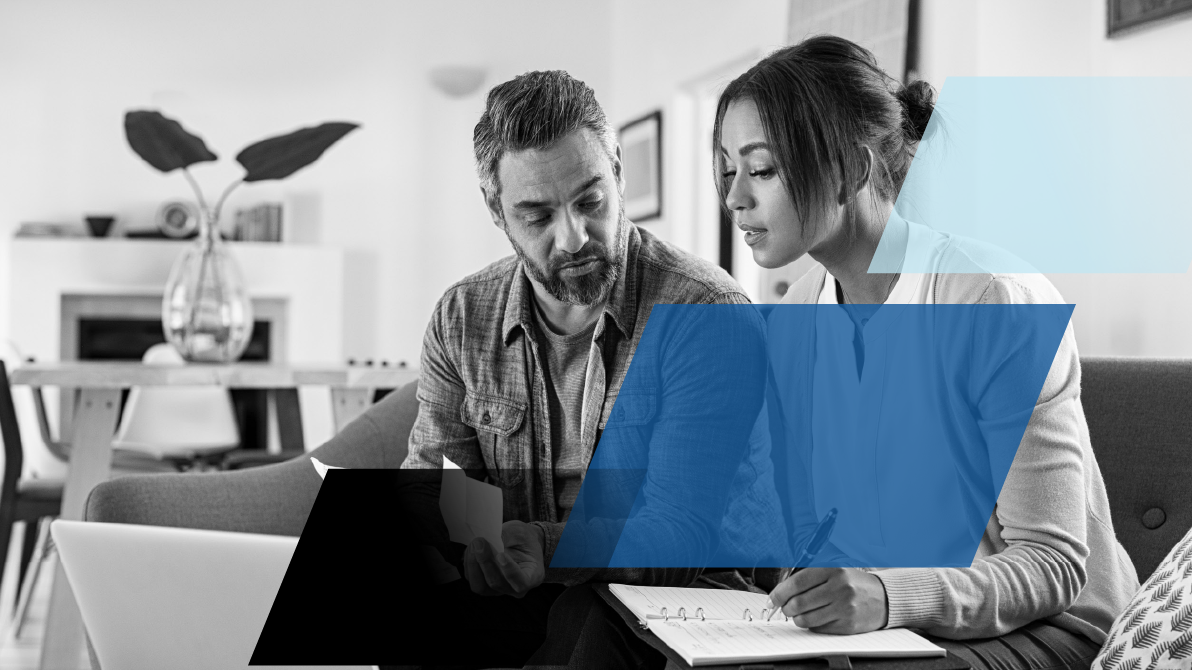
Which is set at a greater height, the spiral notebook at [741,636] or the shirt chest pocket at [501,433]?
the shirt chest pocket at [501,433]

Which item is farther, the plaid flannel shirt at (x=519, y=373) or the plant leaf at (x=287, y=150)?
the plant leaf at (x=287, y=150)

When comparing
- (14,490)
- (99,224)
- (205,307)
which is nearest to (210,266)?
(205,307)

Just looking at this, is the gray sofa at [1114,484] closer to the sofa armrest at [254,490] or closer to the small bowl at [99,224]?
the sofa armrest at [254,490]

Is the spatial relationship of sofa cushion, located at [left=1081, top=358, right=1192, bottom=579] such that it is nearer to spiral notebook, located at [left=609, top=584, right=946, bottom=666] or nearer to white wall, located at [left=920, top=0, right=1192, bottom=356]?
spiral notebook, located at [left=609, top=584, right=946, bottom=666]

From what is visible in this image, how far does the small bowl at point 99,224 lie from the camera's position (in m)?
5.01

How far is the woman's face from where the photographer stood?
1.07m

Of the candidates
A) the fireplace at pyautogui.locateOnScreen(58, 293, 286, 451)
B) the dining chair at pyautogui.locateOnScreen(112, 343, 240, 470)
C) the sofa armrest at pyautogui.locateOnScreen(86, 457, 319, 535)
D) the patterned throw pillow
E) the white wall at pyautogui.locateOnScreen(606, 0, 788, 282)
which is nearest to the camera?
the patterned throw pillow

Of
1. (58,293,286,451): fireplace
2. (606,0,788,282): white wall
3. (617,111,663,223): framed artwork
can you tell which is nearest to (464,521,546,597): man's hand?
(606,0,788,282): white wall

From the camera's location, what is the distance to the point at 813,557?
37.8 inches

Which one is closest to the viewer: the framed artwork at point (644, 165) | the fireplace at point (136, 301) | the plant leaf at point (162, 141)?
the plant leaf at point (162, 141)

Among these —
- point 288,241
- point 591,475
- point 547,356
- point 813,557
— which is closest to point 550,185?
point 547,356

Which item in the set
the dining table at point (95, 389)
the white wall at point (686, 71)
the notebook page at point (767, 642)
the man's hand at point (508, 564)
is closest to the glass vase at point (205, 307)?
the dining table at point (95, 389)

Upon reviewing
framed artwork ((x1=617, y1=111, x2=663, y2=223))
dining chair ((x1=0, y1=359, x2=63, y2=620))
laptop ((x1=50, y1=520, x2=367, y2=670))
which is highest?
framed artwork ((x1=617, y1=111, x2=663, y2=223))
